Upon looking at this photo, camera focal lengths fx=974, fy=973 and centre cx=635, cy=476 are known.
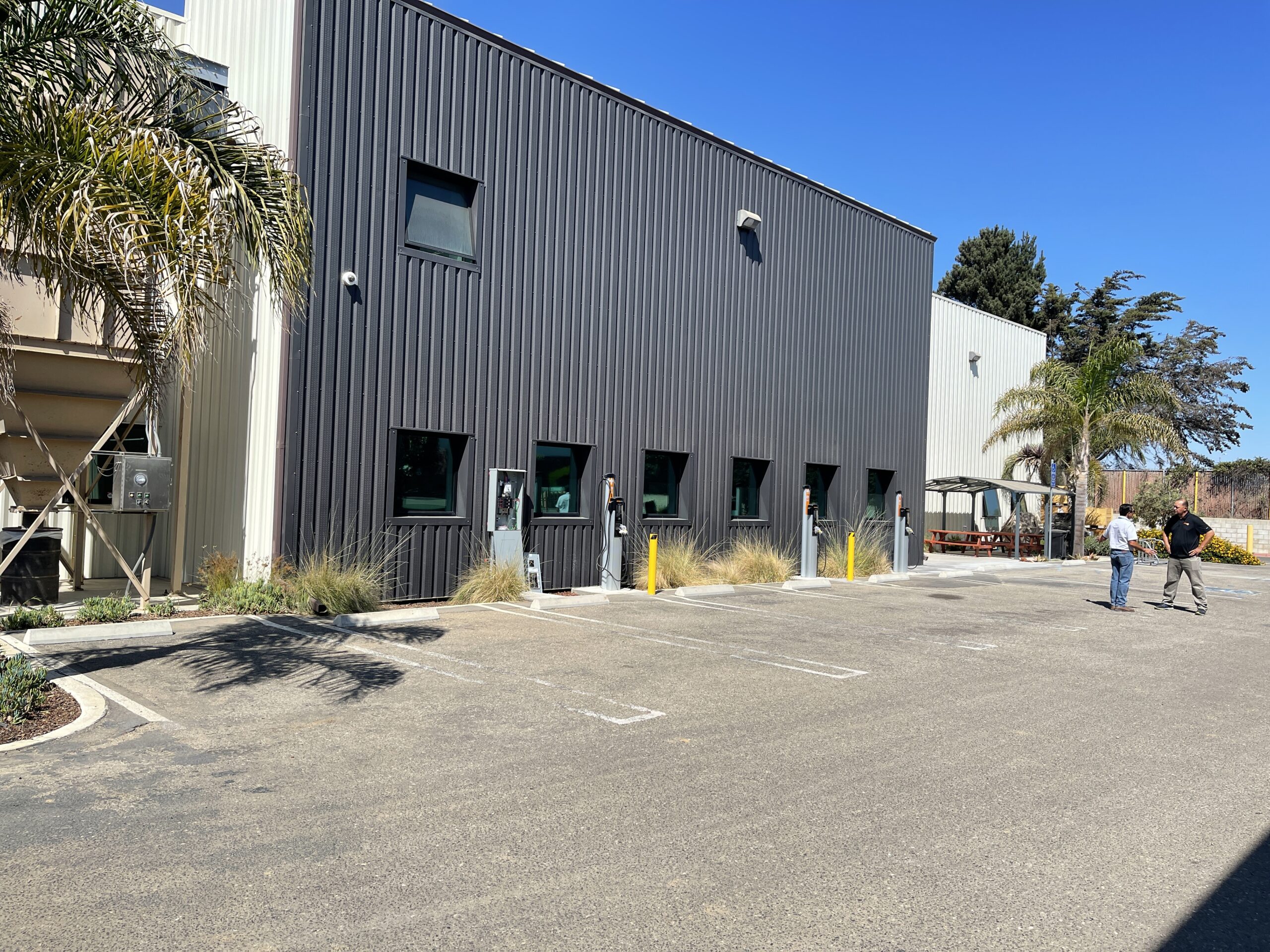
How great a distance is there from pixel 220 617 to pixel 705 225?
11148mm

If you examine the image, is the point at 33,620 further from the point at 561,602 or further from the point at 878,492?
the point at 878,492

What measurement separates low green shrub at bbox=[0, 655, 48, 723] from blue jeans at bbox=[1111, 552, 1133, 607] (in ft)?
46.3

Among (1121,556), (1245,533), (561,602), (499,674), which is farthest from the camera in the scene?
(1245,533)

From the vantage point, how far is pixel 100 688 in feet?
25.3

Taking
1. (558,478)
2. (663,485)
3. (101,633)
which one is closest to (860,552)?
(663,485)

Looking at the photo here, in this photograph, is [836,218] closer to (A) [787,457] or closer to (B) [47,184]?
(A) [787,457]

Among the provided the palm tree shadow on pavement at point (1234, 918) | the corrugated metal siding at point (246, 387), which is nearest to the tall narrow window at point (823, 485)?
the corrugated metal siding at point (246, 387)

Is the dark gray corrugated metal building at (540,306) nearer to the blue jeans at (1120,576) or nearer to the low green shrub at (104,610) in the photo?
the low green shrub at (104,610)

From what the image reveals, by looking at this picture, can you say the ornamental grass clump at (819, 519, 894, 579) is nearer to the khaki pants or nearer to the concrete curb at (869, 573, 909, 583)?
the concrete curb at (869, 573, 909, 583)

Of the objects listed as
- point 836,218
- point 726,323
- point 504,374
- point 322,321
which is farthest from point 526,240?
point 836,218

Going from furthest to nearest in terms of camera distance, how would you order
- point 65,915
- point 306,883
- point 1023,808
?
1. point 1023,808
2. point 306,883
3. point 65,915

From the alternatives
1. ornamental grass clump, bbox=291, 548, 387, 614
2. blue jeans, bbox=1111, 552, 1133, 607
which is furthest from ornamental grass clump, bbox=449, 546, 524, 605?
blue jeans, bbox=1111, 552, 1133, 607

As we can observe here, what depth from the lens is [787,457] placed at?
20.0 m

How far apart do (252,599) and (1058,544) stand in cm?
2401
